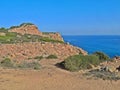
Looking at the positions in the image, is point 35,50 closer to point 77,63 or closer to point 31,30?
point 77,63

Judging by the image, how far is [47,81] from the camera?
17875 mm

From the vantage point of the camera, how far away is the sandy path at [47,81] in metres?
16.4

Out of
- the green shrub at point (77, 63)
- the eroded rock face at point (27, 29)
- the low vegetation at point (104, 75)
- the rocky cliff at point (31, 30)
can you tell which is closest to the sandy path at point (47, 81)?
the low vegetation at point (104, 75)

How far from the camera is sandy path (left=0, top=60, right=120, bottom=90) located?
16.4m

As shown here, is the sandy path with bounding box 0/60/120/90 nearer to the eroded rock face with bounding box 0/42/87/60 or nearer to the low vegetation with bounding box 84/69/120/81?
the low vegetation with bounding box 84/69/120/81

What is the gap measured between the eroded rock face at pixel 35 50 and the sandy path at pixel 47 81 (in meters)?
15.1

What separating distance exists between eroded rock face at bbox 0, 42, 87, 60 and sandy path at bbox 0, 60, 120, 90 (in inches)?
593

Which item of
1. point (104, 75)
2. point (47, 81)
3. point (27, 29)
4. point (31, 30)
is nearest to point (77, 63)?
point (104, 75)

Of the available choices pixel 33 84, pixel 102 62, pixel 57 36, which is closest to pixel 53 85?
pixel 33 84

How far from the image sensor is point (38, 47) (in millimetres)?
41156

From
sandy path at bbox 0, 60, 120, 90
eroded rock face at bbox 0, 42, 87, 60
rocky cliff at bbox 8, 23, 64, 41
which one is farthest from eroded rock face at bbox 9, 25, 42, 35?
sandy path at bbox 0, 60, 120, 90

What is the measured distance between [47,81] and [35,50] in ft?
72.9

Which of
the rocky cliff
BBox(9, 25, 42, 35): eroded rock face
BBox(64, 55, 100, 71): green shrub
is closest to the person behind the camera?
BBox(64, 55, 100, 71): green shrub

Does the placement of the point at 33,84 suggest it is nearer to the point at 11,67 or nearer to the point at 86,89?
the point at 86,89
